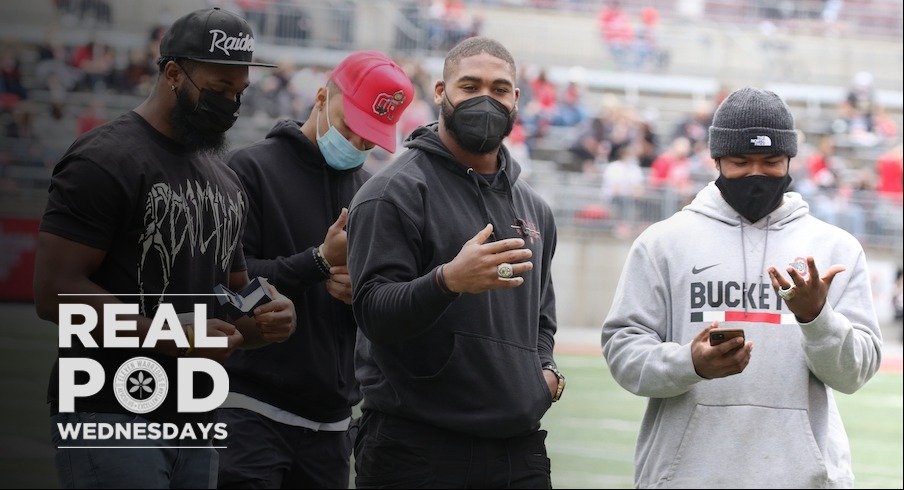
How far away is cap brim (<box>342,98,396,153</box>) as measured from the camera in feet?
16.1

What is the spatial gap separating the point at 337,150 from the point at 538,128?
65.5 ft

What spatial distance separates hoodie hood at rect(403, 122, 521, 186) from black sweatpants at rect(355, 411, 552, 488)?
2.76 ft

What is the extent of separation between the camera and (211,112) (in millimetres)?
3906

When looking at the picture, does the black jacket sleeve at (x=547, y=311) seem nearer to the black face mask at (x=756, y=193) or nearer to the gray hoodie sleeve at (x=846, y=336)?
the black face mask at (x=756, y=193)

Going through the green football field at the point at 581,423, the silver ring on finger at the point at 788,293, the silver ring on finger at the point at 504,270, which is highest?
the silver ring on finger at the point at 504,270

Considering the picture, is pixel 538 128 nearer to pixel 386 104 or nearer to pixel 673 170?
pixel 673 170

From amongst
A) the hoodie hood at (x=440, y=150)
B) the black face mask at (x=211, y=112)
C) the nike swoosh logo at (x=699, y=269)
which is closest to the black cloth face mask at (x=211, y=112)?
the black face mask at (x=211, y=112)

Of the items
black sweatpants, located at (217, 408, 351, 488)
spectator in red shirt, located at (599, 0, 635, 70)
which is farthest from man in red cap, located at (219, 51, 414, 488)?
spectator in red shirt, located at (599, 0, 635, 70)

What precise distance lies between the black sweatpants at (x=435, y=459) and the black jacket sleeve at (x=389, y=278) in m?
0.34

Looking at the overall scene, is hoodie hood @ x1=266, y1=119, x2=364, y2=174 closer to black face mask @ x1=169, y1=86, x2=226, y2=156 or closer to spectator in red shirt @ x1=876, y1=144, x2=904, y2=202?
black face mask @ x1=169, y1=86, x2=226, y2=156

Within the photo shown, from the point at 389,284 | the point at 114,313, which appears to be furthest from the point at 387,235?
the point at 114,313

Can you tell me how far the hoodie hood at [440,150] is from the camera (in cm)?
415

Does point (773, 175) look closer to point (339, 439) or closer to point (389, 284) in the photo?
point (389, 284)

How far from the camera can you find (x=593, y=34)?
2948 centimetres
